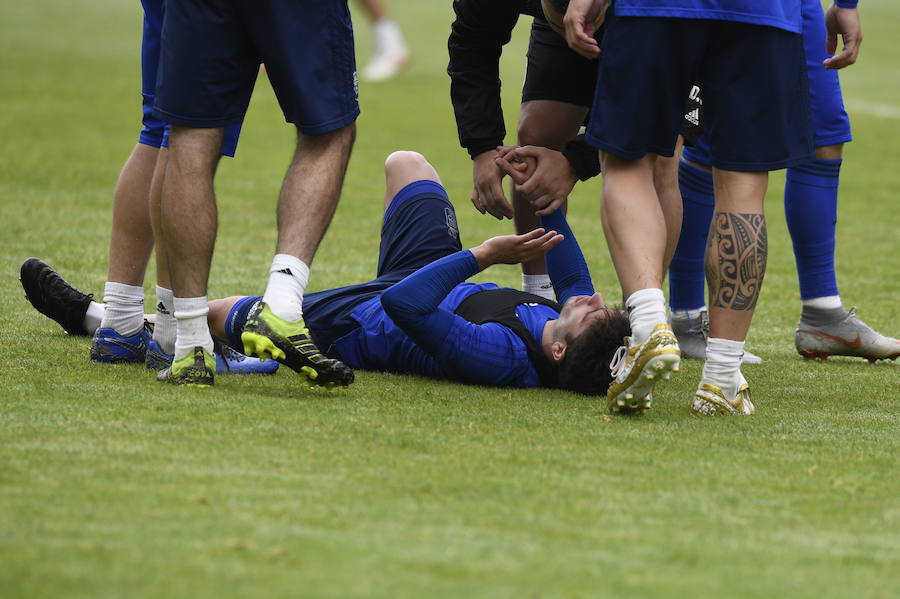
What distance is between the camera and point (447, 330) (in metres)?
4.18

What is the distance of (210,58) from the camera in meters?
3.76

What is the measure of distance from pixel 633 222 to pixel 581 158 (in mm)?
895

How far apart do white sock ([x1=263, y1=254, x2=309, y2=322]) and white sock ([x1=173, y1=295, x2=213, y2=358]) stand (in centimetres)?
21

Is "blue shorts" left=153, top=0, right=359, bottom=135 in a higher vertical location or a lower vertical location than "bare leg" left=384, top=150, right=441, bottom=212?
higher

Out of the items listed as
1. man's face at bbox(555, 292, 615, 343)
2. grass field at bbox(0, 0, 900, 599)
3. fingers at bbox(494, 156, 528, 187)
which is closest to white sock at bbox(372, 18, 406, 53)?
grass field at bbox(0, 0, 900, 599)

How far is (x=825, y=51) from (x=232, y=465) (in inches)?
123

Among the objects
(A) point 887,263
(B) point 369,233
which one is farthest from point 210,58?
(A) point 887,263

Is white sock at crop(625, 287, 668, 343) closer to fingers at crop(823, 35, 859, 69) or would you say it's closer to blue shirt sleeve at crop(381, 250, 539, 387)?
blue shirt sleeve at crop(381, 250, 539, 387)

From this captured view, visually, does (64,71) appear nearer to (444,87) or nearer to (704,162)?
(444,87)

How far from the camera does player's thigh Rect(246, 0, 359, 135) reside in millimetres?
3775

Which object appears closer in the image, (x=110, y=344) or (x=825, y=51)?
(x=110, y=344)

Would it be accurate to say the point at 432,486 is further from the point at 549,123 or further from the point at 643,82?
the point at 549,123

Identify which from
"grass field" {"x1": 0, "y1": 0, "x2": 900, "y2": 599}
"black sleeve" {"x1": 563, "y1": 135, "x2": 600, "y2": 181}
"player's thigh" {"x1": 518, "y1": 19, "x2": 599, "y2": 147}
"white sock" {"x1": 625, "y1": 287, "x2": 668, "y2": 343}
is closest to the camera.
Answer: "grass field" {"x1": 0, "y1": 0, "x2": 900, "y2": 599}

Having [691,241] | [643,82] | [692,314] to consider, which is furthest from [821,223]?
[643,82]
